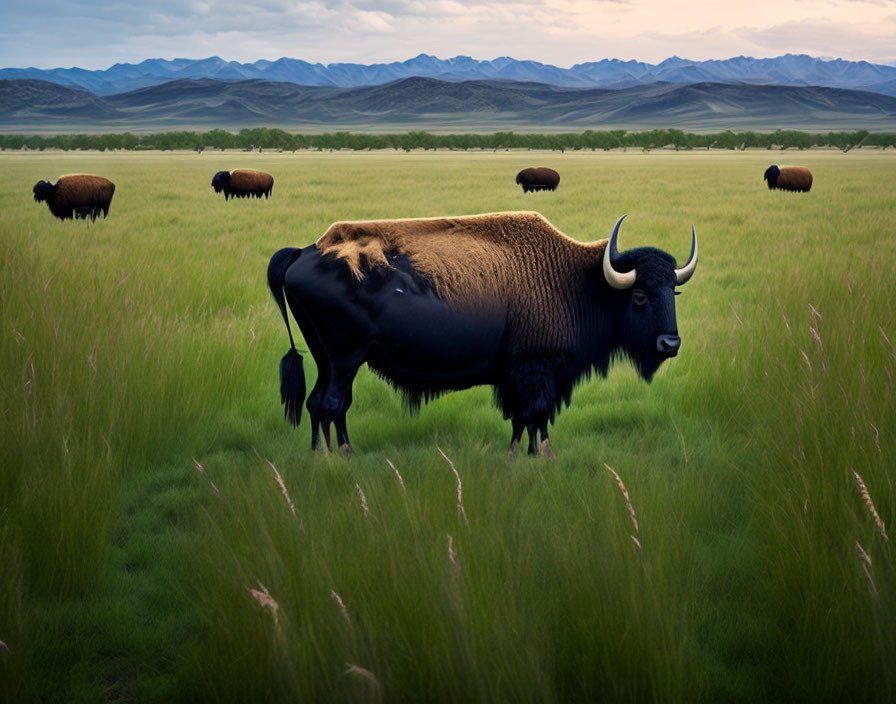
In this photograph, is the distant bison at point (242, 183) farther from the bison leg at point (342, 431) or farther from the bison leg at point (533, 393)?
the bison leg at point (533, 393)

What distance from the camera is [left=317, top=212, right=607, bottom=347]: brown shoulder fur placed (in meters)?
4.49

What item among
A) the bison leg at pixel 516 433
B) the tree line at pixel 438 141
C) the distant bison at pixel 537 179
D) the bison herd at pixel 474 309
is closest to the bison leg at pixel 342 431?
the bison herd at pixel 474 309

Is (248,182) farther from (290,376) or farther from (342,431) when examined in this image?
(342,431)

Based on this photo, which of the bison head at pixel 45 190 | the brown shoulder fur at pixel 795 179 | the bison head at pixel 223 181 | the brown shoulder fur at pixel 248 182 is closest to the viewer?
the bison head at pixel 45 190

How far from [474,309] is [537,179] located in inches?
1313

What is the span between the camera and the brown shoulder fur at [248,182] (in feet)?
100

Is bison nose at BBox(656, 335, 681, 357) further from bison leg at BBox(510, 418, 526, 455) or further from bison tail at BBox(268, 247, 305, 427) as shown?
bison tail at BBox(268, 247, 305, 427)

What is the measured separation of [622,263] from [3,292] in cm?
543

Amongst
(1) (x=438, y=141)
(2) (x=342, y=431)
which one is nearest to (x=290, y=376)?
(2) (x=342, y=431)

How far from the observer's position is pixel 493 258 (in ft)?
15.4

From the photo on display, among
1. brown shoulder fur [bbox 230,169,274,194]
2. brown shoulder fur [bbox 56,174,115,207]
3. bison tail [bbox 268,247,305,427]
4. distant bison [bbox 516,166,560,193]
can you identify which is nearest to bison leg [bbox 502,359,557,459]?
bison tail [bbox 268,247,305,427]

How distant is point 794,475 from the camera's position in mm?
3180

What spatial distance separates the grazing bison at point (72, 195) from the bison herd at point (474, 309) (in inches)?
750

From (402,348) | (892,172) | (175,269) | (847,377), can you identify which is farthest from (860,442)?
(892,172)
